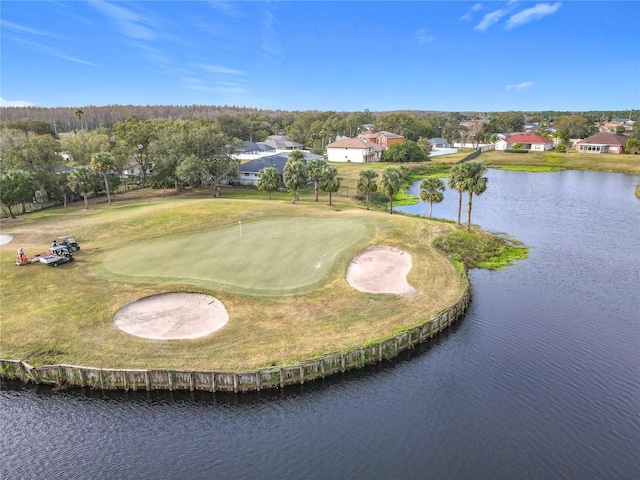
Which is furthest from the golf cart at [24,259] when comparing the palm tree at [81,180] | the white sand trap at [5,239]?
the palm tree at [81,180]

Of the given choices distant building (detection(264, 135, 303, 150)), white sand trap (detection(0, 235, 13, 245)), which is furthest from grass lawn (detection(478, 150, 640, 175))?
white sand trap (detection(0, 235, 13, 245))

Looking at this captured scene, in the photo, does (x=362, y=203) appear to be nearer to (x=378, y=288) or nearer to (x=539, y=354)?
(x=378, y=288)

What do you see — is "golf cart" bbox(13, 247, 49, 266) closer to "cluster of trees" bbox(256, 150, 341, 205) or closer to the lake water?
the lake water

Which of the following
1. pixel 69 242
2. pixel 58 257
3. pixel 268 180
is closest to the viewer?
pixel 58 257

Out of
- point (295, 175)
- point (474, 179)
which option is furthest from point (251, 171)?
point (474, 179)

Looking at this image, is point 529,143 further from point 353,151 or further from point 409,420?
point 409,420

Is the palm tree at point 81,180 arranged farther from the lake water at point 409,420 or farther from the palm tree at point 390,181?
the lake water at point 409,420
